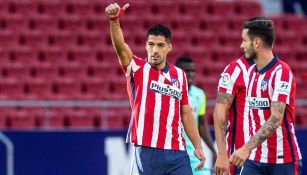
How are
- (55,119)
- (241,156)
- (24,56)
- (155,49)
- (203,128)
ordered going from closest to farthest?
(241,156), (155,49), (203,128), (55,119), (24,56)

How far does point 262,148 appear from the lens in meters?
7.84

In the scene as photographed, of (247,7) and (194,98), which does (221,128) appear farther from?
(247,7)

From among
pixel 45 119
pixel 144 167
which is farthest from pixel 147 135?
pixel 45 119

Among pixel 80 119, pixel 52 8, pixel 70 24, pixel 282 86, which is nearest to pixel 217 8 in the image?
pixel 70 24

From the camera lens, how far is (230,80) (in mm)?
7996

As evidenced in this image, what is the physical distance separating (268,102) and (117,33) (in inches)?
51.1

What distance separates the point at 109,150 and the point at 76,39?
4702 mm

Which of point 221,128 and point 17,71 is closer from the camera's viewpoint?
point 221,128

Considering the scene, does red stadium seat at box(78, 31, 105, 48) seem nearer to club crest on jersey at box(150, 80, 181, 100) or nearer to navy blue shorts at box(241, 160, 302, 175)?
club crest on jersey at box(150, 80, 181, 100)

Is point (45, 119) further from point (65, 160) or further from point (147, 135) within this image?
point (147, 135)

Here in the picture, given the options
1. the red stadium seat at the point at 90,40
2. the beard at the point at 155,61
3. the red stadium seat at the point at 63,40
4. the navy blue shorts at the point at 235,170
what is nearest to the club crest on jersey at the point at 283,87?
the navy blue shorts at the point at 235,170

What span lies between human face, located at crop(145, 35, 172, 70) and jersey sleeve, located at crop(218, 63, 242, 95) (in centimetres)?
56

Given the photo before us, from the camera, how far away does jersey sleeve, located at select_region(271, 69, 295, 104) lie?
7609mm

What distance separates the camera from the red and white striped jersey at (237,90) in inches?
314
